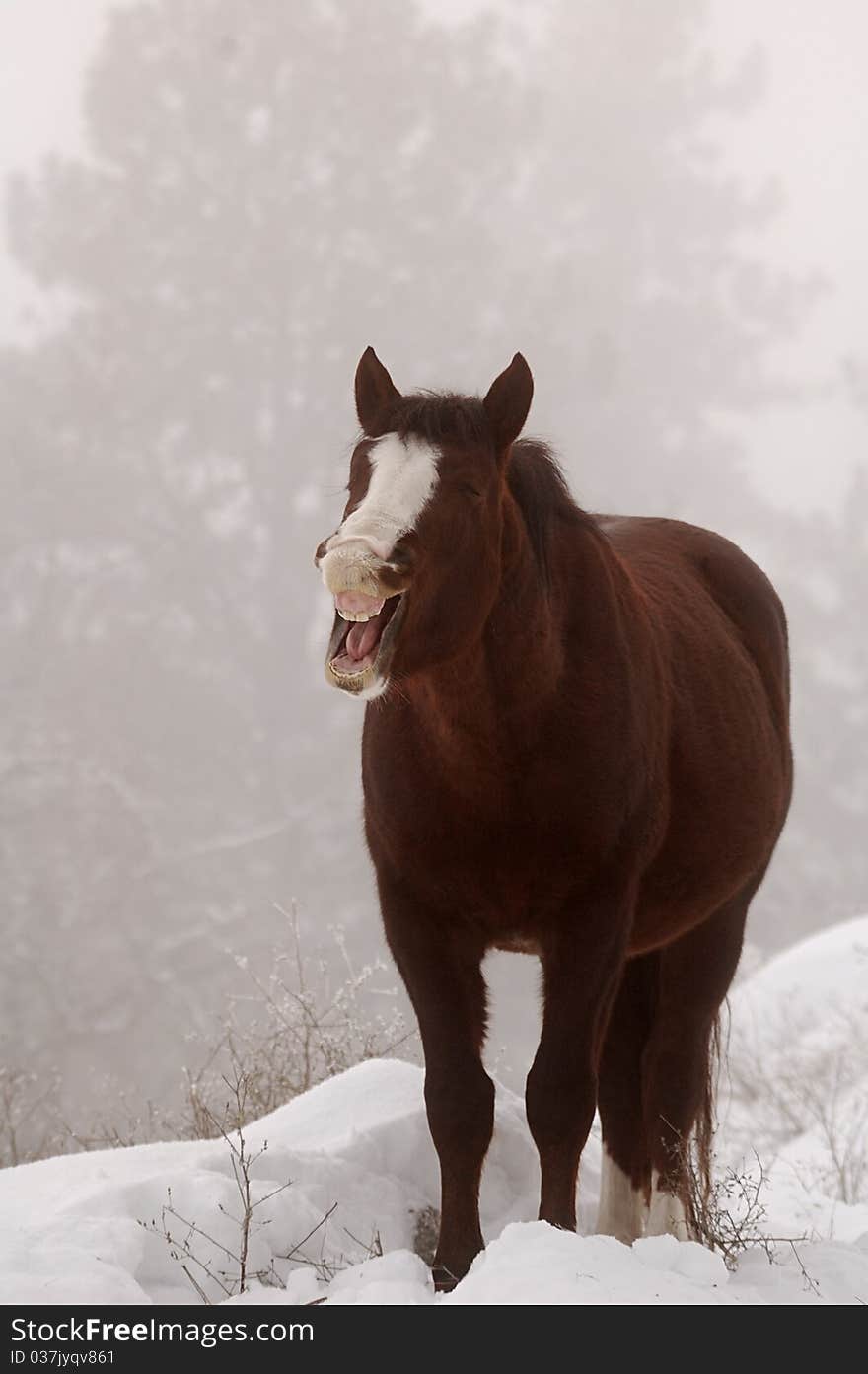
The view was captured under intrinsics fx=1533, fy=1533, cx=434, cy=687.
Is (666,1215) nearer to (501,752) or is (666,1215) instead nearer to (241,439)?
(501,752)

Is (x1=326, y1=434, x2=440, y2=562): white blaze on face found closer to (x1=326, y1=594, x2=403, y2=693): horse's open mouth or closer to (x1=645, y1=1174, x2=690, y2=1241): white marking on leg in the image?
(x1=326, y1=594, x2=403, y2=693): horse's open mouth

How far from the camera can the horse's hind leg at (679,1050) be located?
4.01 meters

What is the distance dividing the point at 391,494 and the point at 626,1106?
2088 mm

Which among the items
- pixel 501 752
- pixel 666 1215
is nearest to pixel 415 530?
pixel 501 752

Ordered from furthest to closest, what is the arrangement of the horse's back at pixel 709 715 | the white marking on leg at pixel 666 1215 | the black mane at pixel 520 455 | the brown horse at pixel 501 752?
1. the white marking on leg at pixel 666 1215
2. the horse's back at pixel 709 715
3. the black mane at pixel 520 455
4. the brown horse at pixel 501 752

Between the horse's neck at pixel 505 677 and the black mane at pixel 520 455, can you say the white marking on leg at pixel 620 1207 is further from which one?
the black mane at pixel 520 455

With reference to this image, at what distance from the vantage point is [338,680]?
8.84ft

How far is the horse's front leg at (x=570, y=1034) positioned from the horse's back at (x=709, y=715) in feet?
1.31

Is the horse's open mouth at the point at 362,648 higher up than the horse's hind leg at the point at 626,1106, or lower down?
higher up

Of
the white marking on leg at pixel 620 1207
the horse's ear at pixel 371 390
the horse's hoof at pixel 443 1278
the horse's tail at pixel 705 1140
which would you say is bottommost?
the horse's hoof at pixel 443 1278

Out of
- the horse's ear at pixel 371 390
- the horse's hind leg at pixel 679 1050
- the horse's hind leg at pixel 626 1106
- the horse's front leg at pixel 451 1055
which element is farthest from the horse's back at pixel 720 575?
the horse's front leg at pixel 451 1055

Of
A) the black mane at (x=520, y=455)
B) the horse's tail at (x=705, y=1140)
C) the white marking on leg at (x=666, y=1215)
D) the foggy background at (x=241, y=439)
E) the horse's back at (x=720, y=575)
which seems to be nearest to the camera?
the black mane at (x=520, y=455)
